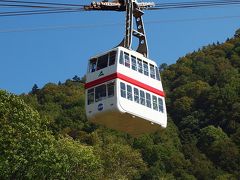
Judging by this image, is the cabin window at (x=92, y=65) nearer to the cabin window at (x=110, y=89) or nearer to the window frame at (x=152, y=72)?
the cabin window at (x=110, y=89)

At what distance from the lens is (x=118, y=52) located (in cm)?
3203

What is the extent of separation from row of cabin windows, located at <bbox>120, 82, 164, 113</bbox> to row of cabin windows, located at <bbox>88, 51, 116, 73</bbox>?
156 cm

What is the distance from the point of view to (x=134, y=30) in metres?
34.7

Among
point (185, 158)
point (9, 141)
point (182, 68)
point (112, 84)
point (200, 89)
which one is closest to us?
point (112, 84)

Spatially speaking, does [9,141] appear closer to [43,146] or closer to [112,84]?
[43,146]

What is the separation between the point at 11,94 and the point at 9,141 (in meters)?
4.39

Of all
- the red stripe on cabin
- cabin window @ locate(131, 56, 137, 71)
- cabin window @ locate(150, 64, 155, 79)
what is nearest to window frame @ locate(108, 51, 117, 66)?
the red stripe on cabin

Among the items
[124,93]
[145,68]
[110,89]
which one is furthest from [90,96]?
[145,68]

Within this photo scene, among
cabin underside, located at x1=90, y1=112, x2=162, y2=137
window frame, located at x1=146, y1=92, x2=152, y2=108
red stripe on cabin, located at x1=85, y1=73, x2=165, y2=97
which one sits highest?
red stripe on cabin, located at x1=85, y1=73, x2=165, y2=97

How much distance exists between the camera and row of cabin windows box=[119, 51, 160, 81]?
3212 centimetres

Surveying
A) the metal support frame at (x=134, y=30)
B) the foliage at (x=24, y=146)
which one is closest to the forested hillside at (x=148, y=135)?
the foliage at (x=24, y=146)

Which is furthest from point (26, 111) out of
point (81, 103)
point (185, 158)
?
point (81, 103)

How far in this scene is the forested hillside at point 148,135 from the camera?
49.4m

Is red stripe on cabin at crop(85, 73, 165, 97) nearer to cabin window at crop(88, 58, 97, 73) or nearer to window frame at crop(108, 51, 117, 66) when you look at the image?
window frame at crop(108, 51, 117, 66)
